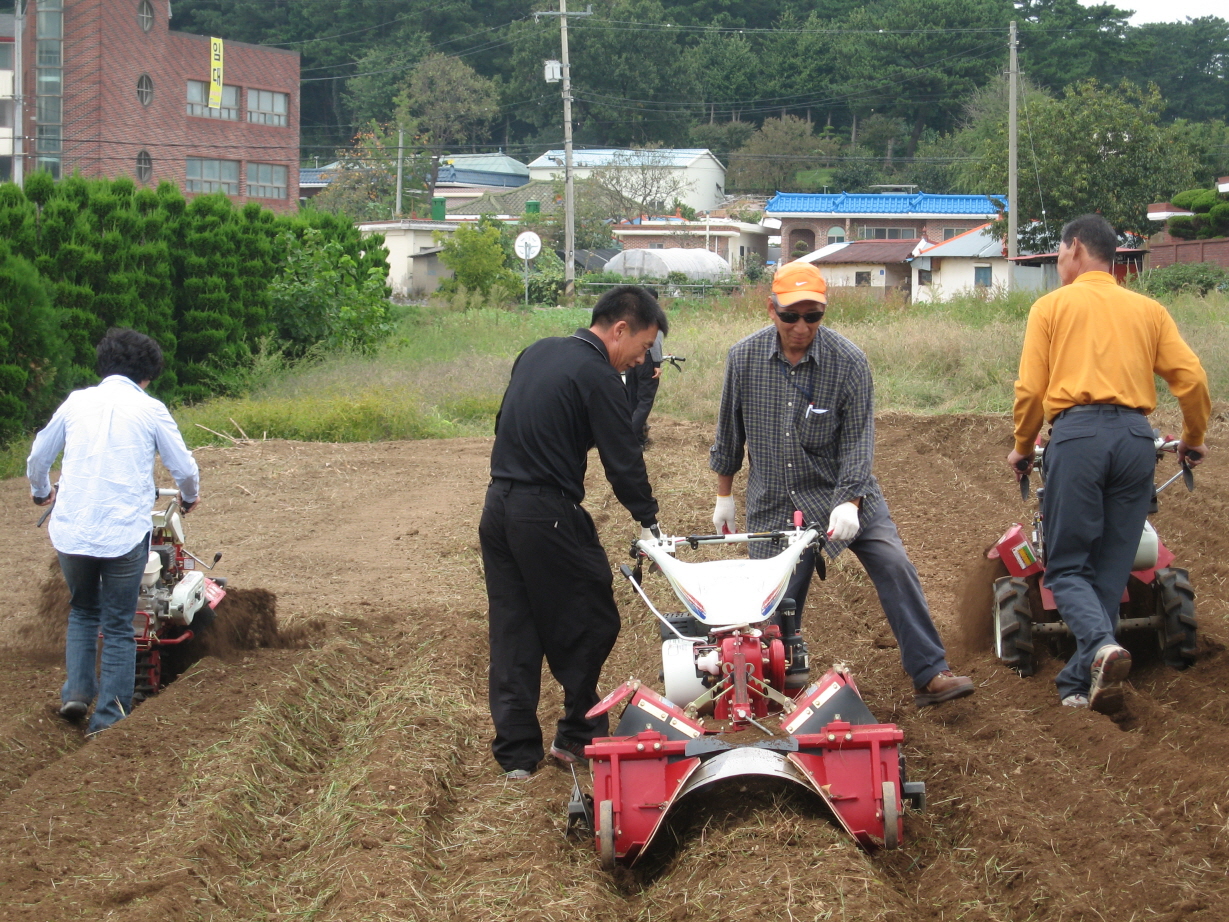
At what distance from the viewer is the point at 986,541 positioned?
918cm

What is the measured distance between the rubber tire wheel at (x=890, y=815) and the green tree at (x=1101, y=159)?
109 feet

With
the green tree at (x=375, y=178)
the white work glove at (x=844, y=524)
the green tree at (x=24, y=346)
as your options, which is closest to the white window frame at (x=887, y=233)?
the green tree at (x=375, y=178)

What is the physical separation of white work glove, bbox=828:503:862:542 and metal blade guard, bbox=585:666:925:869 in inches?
38.3

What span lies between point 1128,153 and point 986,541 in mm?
29998

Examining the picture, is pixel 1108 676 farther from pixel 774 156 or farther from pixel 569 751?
pixel 774 156

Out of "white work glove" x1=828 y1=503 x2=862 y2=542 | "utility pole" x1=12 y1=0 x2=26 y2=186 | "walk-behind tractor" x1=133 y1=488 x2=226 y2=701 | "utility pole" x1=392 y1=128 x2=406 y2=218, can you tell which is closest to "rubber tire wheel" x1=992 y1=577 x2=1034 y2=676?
"white work glove" x1=828 y1=503 x2=862 y2=542

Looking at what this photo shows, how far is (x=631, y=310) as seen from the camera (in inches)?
193

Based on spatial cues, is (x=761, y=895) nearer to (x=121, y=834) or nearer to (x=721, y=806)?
(x=721, y=806)

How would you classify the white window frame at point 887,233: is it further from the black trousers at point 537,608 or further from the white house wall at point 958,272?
the black trousers at point 537,608

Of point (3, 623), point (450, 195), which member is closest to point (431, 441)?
point (3, 623)

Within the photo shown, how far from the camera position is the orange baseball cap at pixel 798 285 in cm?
500

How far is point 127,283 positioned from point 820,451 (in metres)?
12.2

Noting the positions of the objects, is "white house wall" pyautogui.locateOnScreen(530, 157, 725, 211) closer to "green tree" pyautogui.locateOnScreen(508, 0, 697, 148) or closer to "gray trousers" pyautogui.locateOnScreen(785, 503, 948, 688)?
"green tree" pyautogui.locateOnScreen(508, 0, 697, 148)

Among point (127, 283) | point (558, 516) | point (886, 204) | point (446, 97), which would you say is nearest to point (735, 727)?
point (558, 516)
